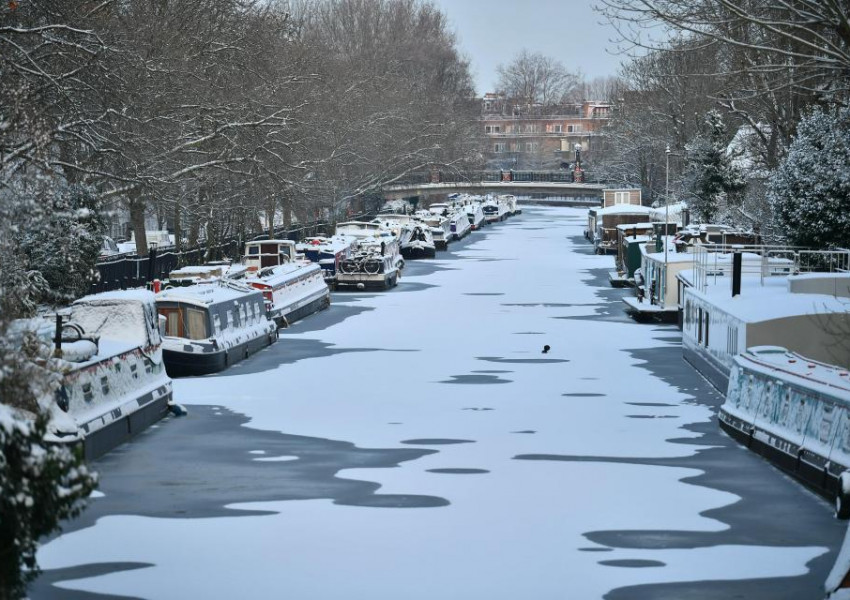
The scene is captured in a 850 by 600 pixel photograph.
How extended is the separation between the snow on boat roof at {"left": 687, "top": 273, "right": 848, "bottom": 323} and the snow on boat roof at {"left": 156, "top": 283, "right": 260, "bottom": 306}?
41.9 feet

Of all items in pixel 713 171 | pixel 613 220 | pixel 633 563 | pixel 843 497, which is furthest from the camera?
pixel 613 220

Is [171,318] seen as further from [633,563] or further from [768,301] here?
[633,563]

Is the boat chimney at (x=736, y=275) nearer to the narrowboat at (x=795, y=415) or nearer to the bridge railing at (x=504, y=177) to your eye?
the narrowboat at (x=795, y=415)

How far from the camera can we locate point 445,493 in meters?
23.6

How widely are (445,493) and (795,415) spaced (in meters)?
6.11

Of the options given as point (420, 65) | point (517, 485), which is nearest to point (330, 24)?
point (420, 65)

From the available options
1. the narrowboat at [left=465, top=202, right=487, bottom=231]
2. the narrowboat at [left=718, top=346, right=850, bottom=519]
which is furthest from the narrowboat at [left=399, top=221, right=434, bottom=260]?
the narrowboat at [left=718, top=346, right=850, bottom=519]

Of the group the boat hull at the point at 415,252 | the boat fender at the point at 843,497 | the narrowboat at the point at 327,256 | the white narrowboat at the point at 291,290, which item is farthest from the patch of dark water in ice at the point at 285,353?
the boat hull at the point at 415,252

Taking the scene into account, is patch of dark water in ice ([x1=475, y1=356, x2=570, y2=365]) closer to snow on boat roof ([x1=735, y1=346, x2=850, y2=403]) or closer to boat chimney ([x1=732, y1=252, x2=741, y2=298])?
boat chimney ([x1=732, y1=252, x2=741, y2=298])

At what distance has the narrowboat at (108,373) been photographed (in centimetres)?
2572

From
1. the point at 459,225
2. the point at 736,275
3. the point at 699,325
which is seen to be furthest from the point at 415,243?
the point at 736,275

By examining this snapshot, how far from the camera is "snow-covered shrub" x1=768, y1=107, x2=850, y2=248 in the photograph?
44.9 meters

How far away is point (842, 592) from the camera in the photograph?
51.4 feet

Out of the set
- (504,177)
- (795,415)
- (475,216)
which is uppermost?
(504,177)
